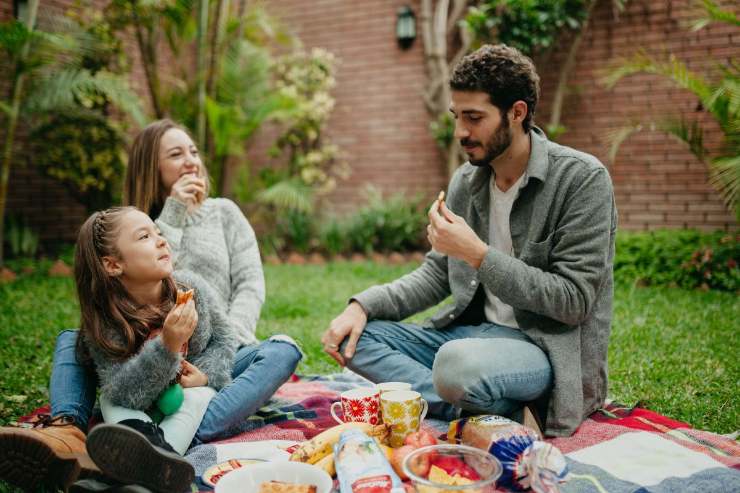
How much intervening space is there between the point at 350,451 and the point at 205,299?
975mm

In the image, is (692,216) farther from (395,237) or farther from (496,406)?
(496,406)

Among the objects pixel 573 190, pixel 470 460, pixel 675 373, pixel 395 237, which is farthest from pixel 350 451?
pixel 395 237

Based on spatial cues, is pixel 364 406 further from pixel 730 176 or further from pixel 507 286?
pixel 730 176

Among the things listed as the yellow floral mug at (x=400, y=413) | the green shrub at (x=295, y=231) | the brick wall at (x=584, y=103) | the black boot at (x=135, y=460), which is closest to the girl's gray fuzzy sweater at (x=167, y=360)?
the black boot at (x=135, y=460)

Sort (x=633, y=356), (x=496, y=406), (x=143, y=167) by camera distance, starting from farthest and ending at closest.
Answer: (x=633, y=356)
(x=143, y=167)
(x=496, y=406)

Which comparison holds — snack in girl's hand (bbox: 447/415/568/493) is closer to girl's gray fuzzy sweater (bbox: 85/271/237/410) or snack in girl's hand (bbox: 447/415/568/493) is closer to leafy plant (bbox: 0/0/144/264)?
girl's gray fuzzy sweater (bbox: 85/271/237/410)

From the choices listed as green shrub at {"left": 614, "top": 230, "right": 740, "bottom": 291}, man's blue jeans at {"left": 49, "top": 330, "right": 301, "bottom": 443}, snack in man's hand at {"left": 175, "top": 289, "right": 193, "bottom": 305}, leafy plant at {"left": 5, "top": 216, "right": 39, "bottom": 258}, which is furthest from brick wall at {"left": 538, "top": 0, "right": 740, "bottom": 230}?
leafy plant at {"left": 5, "top": 216, "right": 39, "bottom": 258}

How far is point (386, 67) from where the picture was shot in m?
7.96

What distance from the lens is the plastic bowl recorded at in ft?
5.20

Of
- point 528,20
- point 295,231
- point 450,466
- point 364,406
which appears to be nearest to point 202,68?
point 295,231

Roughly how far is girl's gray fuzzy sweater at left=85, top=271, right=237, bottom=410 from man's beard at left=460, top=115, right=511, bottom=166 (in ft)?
4.04

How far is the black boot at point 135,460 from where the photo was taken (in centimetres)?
161

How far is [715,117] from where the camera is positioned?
18.1 feet

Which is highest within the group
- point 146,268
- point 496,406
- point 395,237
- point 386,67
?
point 386,67
